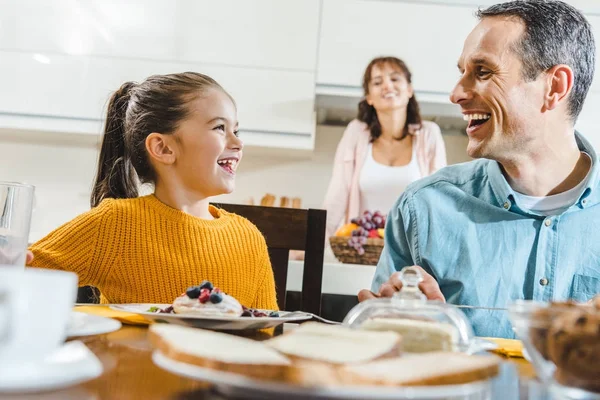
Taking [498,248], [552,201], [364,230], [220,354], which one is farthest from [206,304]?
[364,230]

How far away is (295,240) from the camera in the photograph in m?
1.40

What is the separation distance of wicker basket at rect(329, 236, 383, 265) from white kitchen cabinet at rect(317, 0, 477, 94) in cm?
105

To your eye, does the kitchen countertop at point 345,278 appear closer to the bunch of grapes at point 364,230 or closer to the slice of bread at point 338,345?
the bunch of grapes at point 364,230

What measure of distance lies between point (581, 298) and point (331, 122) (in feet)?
8.12

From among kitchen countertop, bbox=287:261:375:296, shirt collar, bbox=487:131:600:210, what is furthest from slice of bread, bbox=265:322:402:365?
kitchen countertop, bbox=287:261:375:296

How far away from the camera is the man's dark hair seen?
140cm

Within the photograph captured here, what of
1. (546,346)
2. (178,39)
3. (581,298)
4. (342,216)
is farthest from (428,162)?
(546,346)

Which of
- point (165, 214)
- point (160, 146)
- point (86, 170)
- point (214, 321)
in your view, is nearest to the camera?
point (214, 321)

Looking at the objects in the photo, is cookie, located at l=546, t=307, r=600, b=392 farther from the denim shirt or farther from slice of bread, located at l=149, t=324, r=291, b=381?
the denim shirt

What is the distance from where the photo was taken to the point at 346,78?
3.19 m

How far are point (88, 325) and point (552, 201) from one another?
3.26ft

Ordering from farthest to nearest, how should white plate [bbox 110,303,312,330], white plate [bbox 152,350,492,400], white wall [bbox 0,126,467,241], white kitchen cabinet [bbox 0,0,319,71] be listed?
white wall [bbox 0,126,467,241] → white kitchen cabinet [bbox 0,0,319,71] → white plate [bbox 110,303,312,330] → white plate [bbox 152,350,492,400]

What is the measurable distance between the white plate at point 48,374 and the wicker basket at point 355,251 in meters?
1.95

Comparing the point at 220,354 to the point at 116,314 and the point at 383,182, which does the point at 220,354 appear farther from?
the point at 383,182
